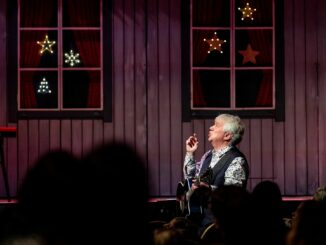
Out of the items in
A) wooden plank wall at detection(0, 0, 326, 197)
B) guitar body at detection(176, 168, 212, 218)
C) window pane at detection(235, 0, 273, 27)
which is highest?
window pane at detection(235, 0, 273, 27)

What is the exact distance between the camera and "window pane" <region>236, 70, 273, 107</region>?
919 centimetres

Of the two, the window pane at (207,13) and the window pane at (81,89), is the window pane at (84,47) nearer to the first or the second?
the window pane at (81,89)

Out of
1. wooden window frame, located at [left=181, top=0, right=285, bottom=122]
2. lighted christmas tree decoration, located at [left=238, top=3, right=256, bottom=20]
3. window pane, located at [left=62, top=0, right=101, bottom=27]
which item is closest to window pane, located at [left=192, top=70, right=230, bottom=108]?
wooden window frame, located at [left=181, top=0, right=285, bottom=122]

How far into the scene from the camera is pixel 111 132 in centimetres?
912

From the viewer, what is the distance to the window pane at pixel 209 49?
Answer: 9148mm

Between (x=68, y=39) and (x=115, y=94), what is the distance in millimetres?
840

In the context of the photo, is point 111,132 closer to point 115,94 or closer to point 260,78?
point 115,94

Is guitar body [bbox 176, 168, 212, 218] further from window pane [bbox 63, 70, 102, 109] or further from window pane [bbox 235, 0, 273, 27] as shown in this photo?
window pane [bbox 235, 0, 273, 27]

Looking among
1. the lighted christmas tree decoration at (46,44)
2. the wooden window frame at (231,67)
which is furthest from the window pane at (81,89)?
the wooden window frame at (231,67)

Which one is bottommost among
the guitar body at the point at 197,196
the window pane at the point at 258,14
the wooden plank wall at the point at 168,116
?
the guitar body at the point at 197,196

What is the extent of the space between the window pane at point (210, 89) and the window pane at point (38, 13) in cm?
178

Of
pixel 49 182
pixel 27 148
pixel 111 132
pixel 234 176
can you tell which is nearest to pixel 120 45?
pixel 111 132

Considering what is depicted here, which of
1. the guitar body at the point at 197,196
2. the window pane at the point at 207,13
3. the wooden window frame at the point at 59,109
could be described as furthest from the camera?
the window pane at the point at 207,13

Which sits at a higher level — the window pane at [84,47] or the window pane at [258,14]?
the window pane at [258,14]
